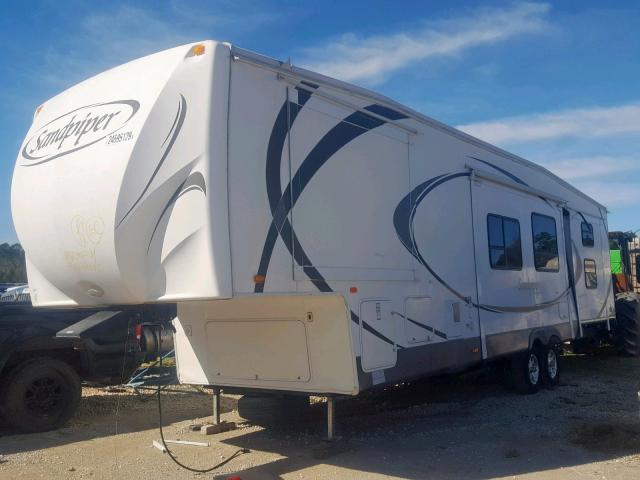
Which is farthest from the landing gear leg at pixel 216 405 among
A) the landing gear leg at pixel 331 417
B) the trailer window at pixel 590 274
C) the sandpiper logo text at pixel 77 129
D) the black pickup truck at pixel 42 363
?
the trailer window at pixel 590 274

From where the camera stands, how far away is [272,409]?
6785mm

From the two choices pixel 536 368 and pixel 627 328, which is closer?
pixel 536 368

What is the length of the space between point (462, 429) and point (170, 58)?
483 cm

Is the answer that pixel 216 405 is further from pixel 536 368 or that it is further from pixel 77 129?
pixel 536 368

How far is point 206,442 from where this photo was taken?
22.3ft

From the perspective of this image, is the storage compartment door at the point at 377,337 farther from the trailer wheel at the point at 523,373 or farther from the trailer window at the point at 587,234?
the trailer window at the point at 587,234

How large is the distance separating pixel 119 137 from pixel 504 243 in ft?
17.6

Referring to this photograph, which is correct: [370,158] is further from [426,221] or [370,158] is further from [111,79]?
[111,79]

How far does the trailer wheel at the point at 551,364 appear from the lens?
382 inches

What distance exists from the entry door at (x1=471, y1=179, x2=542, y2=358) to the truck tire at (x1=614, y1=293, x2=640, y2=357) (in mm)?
5154

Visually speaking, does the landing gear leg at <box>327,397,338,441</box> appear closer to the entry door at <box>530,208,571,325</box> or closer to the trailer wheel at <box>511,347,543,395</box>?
the trailer wheel at <box>511,347,543,395</box>

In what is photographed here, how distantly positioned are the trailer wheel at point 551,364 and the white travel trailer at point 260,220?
6.79 feet

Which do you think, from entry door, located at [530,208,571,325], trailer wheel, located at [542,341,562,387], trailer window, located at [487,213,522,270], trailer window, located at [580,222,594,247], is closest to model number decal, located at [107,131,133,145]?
trailer window, located at [487,213,522,270]

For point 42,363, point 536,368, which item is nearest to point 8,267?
point 42,363
